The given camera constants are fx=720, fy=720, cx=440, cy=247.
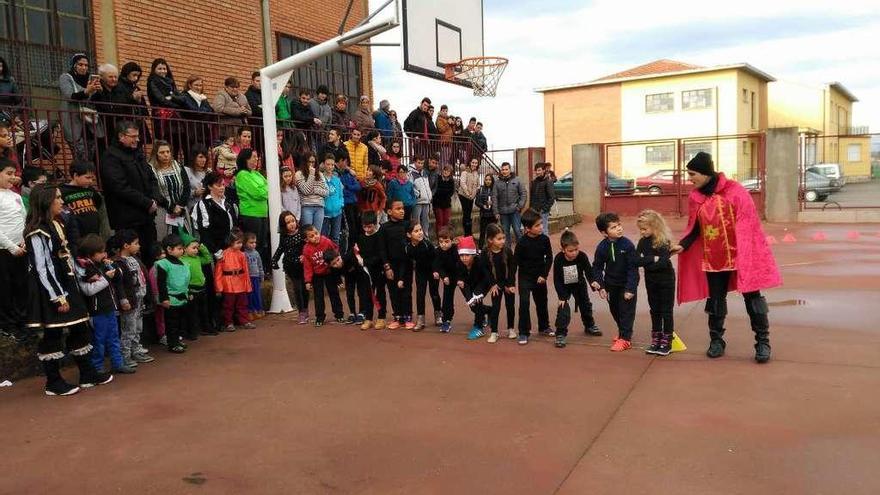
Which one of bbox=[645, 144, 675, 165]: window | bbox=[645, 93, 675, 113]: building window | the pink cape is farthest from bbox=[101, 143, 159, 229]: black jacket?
bbox=[645, 93, 675, 113]: building window

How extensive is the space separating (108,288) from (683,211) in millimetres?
17076

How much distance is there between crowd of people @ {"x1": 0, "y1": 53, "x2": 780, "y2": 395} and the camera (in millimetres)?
6004

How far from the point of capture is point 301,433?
15.5 ft

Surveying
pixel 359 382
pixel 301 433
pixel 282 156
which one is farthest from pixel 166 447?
pixel 282 156

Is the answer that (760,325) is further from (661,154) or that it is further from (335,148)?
(661,154)

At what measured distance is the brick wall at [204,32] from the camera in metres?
11.1

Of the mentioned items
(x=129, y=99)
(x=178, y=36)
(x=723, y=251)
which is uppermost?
(x=178, y=36)

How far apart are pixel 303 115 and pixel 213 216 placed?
350 centimetres

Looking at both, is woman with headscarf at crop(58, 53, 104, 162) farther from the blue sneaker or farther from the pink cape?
the pink cape

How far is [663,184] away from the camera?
68.8 ft

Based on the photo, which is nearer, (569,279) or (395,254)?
(569,279)

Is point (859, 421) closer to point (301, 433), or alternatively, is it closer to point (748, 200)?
point (748, 200)

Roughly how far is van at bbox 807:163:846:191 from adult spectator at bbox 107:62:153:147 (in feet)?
64.1

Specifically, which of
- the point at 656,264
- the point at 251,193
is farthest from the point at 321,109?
the point at 656,264
